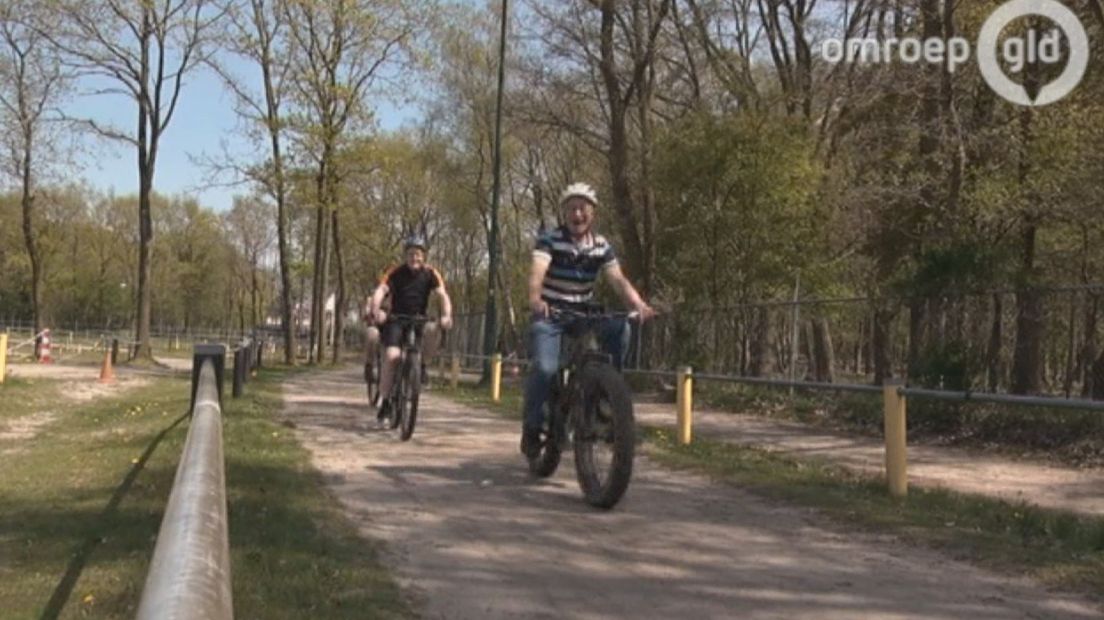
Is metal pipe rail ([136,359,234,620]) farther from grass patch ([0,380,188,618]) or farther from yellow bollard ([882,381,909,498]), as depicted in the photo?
yellow bollard ([882,381,909,498])

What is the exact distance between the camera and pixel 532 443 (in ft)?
24.5

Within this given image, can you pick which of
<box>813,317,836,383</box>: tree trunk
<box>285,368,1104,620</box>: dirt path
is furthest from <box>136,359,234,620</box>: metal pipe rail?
<box>813,317,836,383</box>: tree trunk

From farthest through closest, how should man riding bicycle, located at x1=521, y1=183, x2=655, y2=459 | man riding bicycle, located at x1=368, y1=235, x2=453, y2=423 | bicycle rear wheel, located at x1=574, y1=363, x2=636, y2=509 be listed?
man riding bicycle, located at x1=368, y1=235, x2=453, y2=423 < man riding bicycle, located at x1=521, y1=183, x2=655, y2=459 < bicycle rear wheel, located at x1=574, y1=363, x2=636, y2=509

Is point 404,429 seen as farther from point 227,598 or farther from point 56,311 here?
point 56,311

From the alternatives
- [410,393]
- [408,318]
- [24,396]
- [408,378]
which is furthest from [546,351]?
[24,396]

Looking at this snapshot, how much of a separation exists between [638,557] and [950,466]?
20.5ft

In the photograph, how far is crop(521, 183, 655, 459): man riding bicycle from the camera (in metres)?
7.14

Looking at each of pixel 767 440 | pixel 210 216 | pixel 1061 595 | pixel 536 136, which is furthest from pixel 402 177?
pixel 1061 595

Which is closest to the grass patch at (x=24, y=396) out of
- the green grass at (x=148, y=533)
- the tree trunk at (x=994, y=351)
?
the green grass at (x=148, y=533)

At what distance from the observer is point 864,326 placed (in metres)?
17.7

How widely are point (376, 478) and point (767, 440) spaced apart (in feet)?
21.0

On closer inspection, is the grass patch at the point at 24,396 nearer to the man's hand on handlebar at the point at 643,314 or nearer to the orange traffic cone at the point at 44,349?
the man's hand on handlebar at the point at 643,314

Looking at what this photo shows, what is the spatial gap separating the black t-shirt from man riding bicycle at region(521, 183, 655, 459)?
11.7 feet

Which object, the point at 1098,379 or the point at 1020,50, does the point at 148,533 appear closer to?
the point at 1098,379
